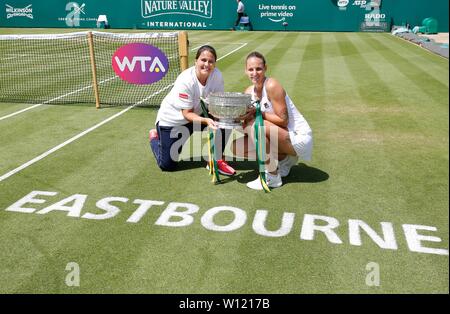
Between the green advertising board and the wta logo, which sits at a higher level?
the green advertising board

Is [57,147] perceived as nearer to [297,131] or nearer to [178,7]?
[297,131]

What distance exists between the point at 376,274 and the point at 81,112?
8125 mm

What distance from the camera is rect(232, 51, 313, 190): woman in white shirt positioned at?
527cm

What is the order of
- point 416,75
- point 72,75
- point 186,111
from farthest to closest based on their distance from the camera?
point 72,75, point 416,75, point 186,111

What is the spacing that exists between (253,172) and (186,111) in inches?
57.1

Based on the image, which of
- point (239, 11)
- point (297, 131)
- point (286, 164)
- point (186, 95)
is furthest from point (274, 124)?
point (239, 11)

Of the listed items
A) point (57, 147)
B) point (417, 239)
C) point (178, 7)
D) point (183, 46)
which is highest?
point (178, 7)

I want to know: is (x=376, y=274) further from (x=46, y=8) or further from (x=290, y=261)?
(x=46, y=8)

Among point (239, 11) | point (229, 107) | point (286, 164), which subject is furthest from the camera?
point (239, 11)

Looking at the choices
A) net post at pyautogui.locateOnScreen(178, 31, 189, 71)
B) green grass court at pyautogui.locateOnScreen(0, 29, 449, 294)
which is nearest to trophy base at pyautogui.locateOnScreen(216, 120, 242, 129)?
green grass court at pyautogui.locateOnScreen(0, 29, 449, 294)

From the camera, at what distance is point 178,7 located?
34.5 meters

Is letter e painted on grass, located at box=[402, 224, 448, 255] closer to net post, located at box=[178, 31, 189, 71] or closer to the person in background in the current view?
net post, located at box=[178, 31, 189, 71]

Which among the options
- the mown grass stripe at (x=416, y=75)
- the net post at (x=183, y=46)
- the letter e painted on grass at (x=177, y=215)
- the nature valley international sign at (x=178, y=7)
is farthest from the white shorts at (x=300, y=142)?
the nature valley international sign at (x=178, y=7)

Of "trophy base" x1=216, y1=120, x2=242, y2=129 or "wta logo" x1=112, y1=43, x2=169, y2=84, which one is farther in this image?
"wta logo" x1=112, y1=43, x2=169, y2=84
